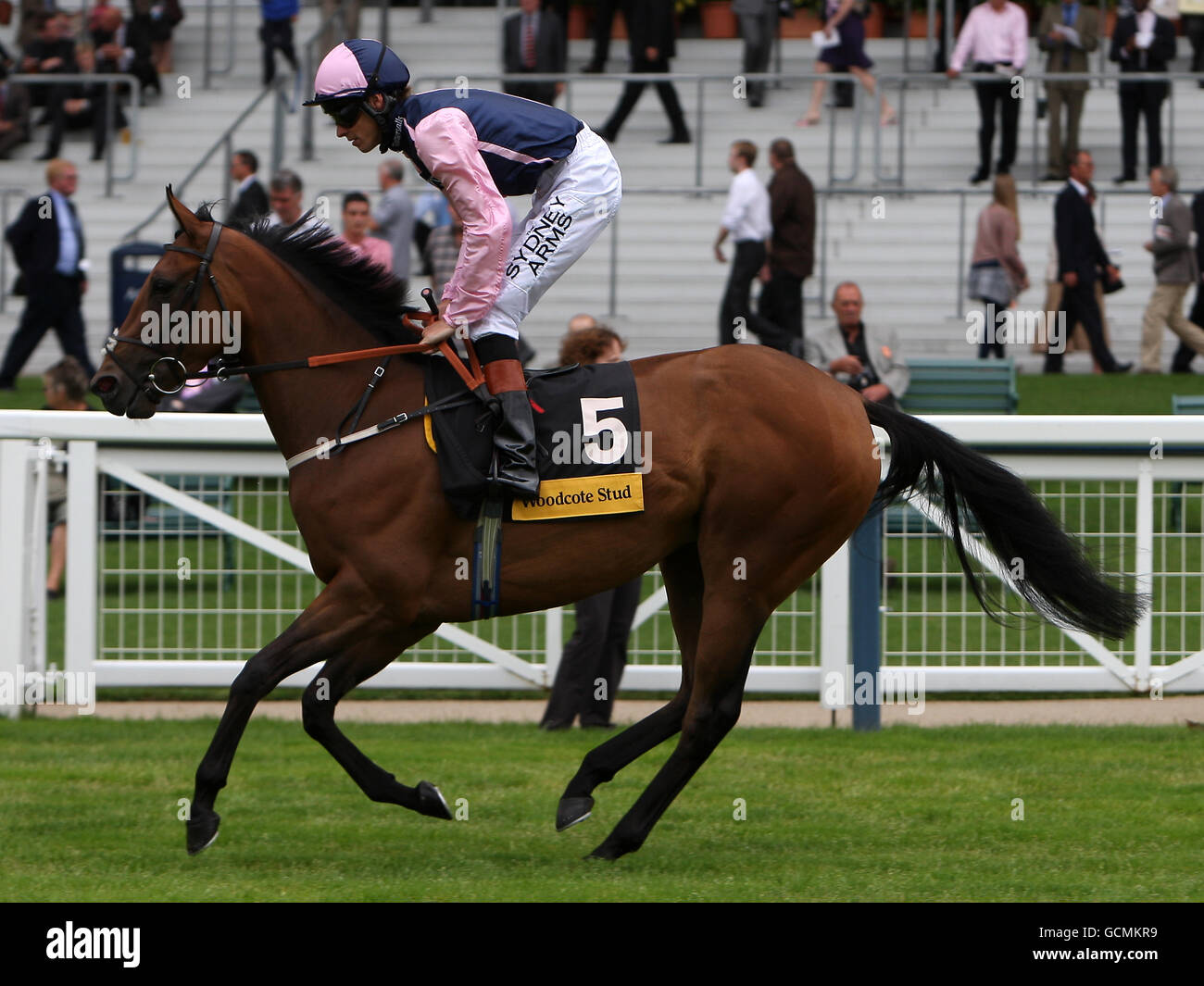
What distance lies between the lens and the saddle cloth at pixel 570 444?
5227 millimetres

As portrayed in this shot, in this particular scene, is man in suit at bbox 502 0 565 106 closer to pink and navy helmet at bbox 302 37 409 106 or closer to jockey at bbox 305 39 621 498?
jockey at bbox 305 39 621 498

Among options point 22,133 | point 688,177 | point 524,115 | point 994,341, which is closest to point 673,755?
point 524,115

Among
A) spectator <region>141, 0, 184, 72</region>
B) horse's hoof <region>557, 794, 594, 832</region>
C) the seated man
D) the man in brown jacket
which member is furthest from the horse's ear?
spectator <region>141, 0, 184, 72</region>

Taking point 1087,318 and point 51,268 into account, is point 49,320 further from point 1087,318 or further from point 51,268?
point 1087,318

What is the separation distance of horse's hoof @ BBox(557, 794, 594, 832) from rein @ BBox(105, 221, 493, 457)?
1.23 meters

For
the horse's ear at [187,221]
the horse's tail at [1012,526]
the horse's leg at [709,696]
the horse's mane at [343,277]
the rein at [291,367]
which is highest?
the horse's ear at [187,221]

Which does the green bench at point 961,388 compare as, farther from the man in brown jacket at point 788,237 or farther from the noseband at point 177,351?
the noseband at point 177,351

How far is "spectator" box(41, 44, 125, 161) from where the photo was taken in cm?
1548

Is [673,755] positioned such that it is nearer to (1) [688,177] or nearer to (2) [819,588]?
(2) [819,588]

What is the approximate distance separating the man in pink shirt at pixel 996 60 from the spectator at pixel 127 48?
7.06m

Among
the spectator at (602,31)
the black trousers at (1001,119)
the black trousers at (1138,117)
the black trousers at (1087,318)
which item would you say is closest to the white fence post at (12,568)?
the black trousers at (1087,318)

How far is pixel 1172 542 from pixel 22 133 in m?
11.8

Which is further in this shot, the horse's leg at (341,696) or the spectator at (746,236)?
the spectator at (746,236)

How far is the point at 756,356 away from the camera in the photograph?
18.2 feet
